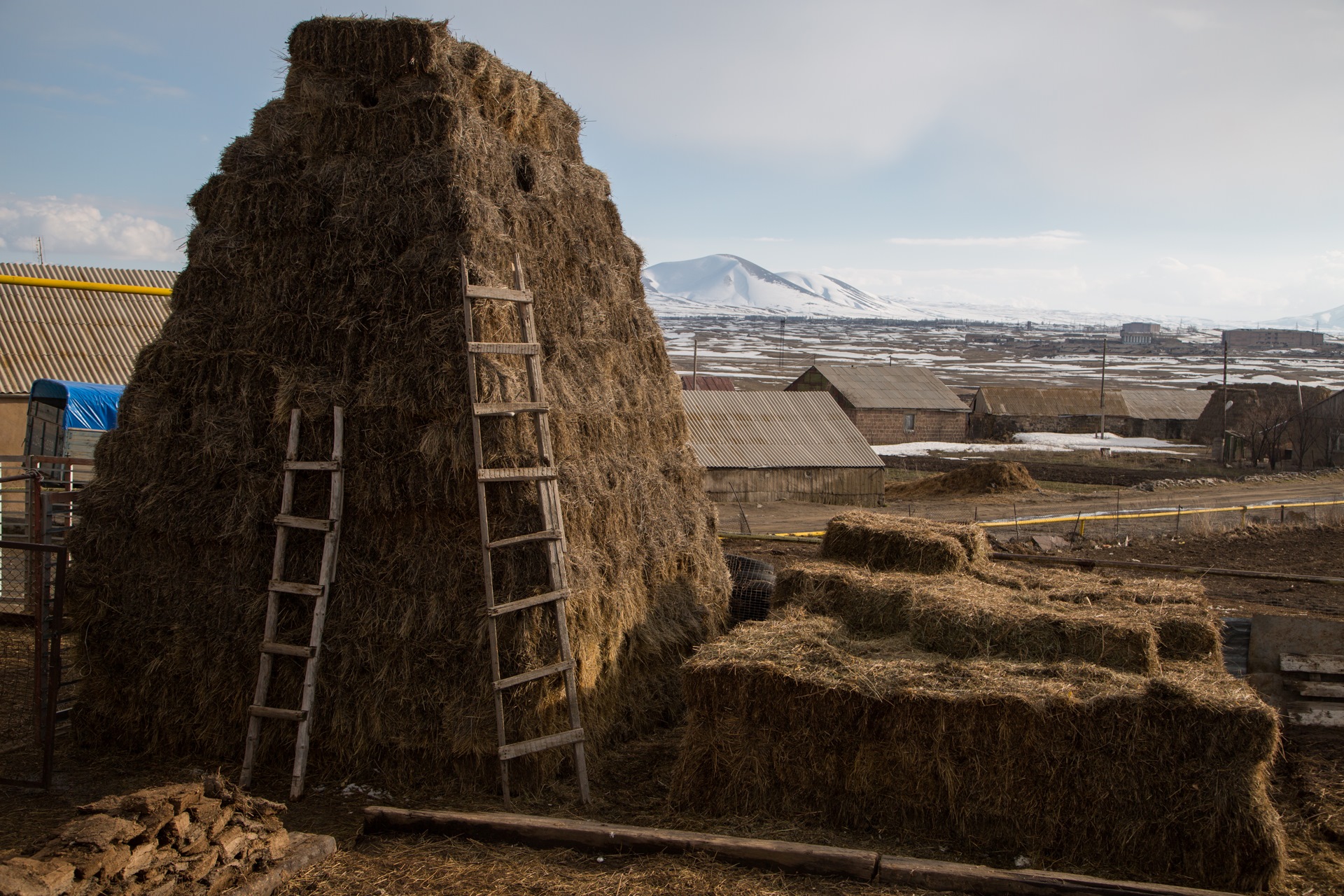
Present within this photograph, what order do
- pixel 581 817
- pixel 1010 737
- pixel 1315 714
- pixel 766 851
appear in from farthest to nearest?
pixel 1315 714, pixel 581 817, pixel 1010 737, pixel 766 851

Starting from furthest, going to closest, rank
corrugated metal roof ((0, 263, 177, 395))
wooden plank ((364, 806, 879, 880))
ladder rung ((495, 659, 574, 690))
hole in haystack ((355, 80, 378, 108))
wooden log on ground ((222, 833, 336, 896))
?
corrugated metal roof ((0, 263, 177, 395)) < hole in haystack ((355, 80, 378, 108)) < ladder rung ((495, 659, 574, 690)) < wooden plank ((364, 806, 879, 880)) < wooden log on ground ((222, 833, 336, 896))

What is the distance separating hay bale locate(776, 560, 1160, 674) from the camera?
8.61 meters

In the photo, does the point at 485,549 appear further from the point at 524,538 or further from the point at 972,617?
the point at 972,617

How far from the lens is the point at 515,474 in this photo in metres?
8.59

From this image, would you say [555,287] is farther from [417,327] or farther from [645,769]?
[645,769]

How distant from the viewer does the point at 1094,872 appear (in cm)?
721

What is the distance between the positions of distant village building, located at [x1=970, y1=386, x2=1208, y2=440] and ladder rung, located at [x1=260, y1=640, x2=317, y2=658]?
64.2m

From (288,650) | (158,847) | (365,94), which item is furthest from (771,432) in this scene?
(158,847)

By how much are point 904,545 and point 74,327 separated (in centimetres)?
2227

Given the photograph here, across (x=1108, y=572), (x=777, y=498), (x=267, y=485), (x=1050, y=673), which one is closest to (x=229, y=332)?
(x=267, y=485)

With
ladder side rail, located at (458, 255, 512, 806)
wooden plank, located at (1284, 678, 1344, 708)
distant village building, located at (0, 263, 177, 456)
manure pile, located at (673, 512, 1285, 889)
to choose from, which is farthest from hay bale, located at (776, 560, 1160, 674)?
distant village building, located at (0, 263, 177, 456)

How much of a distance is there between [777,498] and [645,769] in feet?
90.6

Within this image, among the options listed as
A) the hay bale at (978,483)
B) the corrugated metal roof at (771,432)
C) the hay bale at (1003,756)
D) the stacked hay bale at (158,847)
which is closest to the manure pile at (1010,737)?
the hay bale at (1003,756)

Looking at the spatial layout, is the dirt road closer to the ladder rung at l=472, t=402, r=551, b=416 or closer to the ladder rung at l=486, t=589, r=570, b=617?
the ladder rung at l=472, t=402, r=551, b=416
